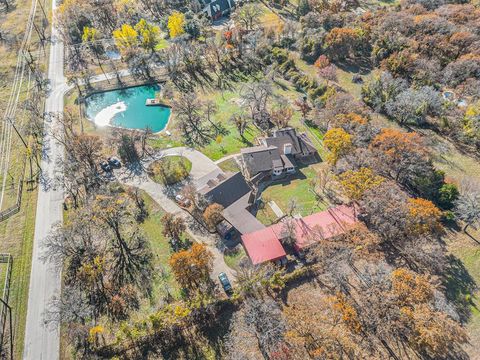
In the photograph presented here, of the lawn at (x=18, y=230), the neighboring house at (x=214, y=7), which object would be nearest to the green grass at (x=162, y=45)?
the neighboring house at (x=214, y=7)

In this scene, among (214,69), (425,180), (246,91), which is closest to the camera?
(425,180)

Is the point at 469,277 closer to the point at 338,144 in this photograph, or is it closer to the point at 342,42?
the point at 338,144

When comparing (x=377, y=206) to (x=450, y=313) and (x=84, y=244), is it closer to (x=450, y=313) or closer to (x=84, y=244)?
(x=450, y=313)

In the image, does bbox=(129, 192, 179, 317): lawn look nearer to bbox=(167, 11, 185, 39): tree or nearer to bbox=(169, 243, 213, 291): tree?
bbox=(169, 243, 213, 291): tree

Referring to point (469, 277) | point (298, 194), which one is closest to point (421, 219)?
point (469, 277)

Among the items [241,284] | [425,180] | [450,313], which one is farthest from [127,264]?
[425,180]

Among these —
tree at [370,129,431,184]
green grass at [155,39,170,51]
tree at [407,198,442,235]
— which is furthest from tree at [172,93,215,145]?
tree at [407,198,442,235]
